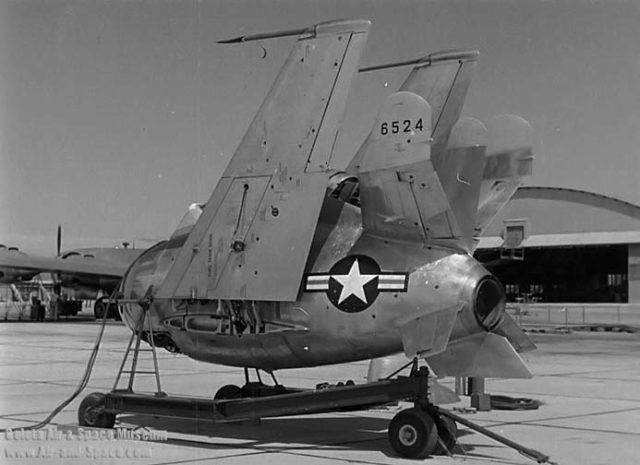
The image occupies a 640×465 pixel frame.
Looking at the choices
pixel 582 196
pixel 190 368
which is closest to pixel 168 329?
pixel 190 368

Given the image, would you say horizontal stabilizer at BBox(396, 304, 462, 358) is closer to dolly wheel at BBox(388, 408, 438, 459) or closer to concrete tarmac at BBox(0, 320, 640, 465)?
dolly wheel at BBox(388, 408, 438, 459)

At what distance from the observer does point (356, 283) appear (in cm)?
987

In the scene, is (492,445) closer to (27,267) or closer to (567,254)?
(27,267)

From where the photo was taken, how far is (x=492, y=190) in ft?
36.3

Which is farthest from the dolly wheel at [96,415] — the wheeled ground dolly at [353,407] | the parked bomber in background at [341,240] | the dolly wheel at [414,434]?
the dolly wheel at [414,434]

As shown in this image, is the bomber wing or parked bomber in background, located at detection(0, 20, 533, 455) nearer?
parked bomber in background, located at detection(0, 20, 533, 455)

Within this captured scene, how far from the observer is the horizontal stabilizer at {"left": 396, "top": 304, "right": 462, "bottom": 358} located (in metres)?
9.31

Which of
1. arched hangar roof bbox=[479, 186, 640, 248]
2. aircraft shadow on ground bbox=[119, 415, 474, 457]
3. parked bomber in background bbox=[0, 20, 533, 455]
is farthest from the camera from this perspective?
arched hangar roof bbox=[479, 186, 640, 248]

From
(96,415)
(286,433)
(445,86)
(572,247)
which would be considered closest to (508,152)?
(445,86)

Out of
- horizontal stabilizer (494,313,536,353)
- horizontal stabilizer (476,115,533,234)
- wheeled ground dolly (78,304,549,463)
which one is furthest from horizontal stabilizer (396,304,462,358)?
horizontal stabilizer (476,115,533,234)

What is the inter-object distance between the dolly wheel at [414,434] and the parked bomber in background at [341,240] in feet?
1.99

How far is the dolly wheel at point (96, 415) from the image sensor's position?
35.8ft

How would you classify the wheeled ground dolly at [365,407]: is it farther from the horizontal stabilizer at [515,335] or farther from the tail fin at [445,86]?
the tail fin at [445,86]

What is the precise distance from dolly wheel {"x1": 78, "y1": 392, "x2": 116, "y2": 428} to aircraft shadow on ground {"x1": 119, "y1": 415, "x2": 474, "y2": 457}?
1.98ft
